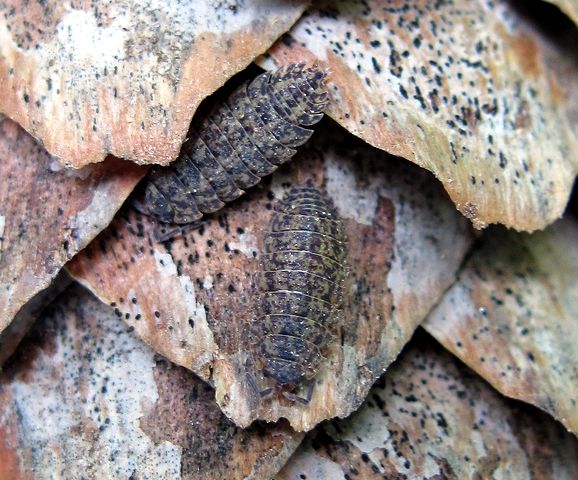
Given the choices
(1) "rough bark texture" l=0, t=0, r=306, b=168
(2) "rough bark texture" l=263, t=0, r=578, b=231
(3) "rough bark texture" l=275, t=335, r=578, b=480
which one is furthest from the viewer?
(3) "rough bark texture" l=275, t=335, r=578, b=480

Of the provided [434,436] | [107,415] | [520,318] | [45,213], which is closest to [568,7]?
[520,318]

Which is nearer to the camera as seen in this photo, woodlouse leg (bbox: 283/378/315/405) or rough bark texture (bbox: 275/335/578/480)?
woodlouse leg (bbox: 283/378/315/405)

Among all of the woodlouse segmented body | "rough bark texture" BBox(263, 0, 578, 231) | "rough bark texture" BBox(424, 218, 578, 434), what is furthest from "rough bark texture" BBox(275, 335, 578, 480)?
the woodlouse segmented body

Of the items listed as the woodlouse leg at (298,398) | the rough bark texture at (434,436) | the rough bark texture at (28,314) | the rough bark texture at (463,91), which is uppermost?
the rough bark texture at (463,91)

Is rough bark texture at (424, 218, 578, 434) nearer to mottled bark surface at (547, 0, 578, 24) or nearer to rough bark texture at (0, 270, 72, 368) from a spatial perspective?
mottled bark surface at (547, 0, 578, 24)

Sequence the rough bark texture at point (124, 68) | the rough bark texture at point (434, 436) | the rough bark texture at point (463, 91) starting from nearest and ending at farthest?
the rough bark texture at point (124, 68) → the rough bark texture at point (463, 91) → the rough bark texture at point (434, 436)

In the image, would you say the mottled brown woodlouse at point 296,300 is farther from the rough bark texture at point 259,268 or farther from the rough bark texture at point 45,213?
the rough bark texture at point 45,213

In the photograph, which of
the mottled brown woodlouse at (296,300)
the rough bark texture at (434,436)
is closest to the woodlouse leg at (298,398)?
the mottled brown woodlouse at (296,300)
